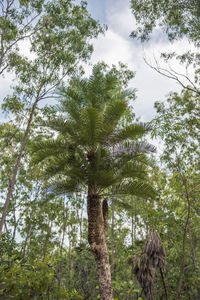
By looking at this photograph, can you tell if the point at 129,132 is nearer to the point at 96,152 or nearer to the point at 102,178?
the point at 96,152

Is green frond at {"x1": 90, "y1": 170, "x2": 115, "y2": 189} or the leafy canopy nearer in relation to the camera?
green frond at {"x1": 90, "y1": 170, "x2": 115, "y2": 189}

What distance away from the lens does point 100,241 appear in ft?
27.9

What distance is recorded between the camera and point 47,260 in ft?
14.7

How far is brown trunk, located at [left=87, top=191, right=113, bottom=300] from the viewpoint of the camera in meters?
8.05

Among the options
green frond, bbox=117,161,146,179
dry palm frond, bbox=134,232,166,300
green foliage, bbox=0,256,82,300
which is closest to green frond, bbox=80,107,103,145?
green frond, bbox=117,161,146,179

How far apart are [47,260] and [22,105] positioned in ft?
38.7

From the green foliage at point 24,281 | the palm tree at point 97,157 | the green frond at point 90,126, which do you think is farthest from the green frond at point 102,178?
the green foliage at point 24,281

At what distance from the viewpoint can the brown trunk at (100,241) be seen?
8055 mm

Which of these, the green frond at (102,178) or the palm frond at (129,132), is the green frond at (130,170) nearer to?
the green frond at (102,178)

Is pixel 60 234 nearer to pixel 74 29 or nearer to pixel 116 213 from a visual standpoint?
pixel 116 213

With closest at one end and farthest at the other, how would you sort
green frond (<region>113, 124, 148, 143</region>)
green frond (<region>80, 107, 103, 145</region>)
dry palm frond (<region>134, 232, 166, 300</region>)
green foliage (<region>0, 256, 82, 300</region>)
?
green foliage (<region>0, 256, 82, 300</region>) → dry palm frond (<region>134, 232, 166, 300</region>) → green frond (<region>80, 107, 103, 145</region>) → green frond (<region>113, 124, 148, 143</region>)

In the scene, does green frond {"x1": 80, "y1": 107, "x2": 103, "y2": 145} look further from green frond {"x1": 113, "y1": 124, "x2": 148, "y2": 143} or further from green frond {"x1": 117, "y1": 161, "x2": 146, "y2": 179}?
green frond {"x1": 117, "y1": 161, "x2": 146, "y2": 179}

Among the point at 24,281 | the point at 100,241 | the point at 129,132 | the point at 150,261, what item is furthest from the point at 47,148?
the point at 24,281

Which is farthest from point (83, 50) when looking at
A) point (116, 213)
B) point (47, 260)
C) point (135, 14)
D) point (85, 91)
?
point (47, 260)
